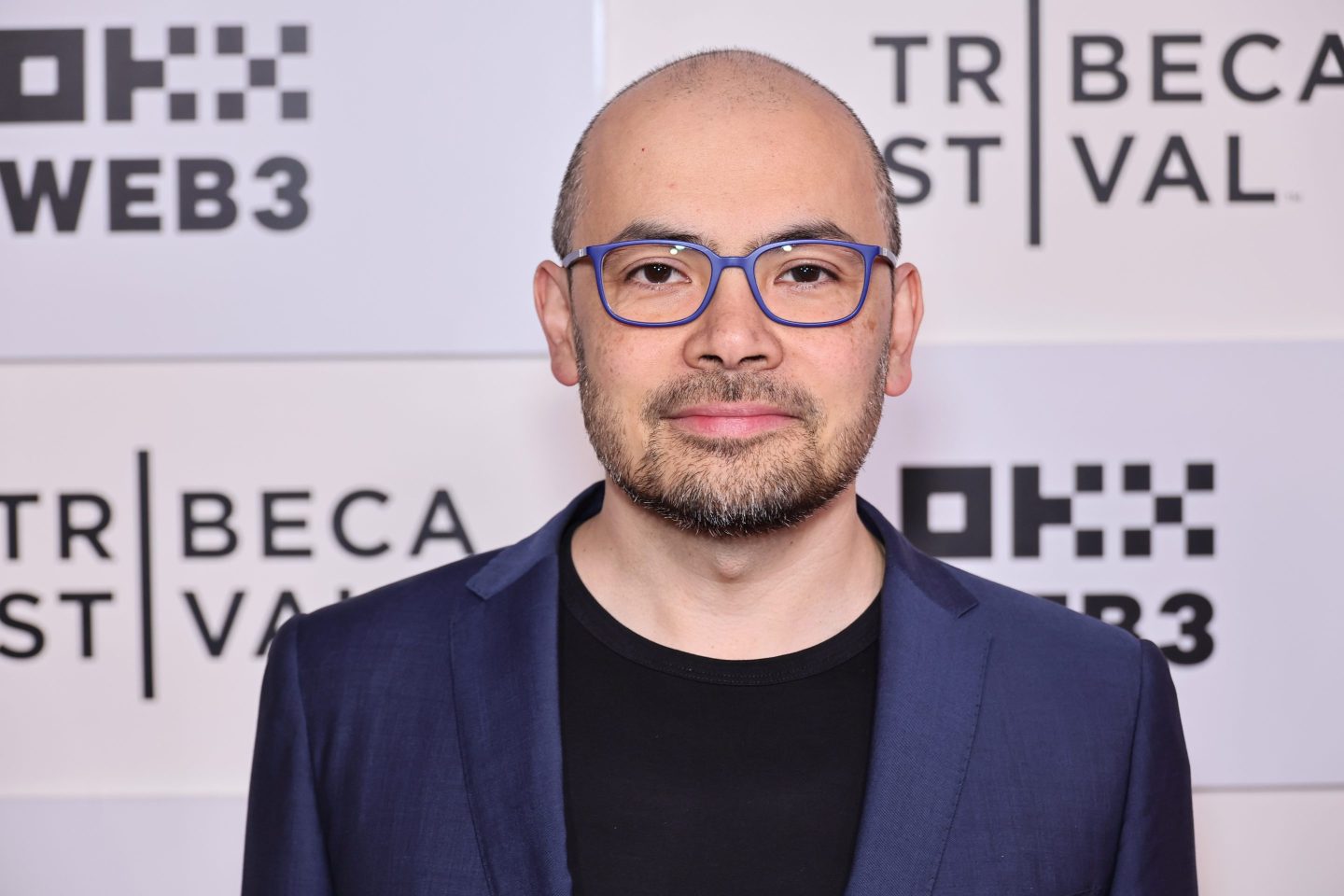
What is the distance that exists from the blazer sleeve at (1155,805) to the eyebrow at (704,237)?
0.53 meters

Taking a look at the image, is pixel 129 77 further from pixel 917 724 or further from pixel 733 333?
pixel 917 724

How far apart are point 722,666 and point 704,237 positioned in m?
0.40

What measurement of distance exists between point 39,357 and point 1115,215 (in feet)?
5.47

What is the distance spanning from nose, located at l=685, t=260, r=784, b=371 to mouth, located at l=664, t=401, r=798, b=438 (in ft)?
0.12

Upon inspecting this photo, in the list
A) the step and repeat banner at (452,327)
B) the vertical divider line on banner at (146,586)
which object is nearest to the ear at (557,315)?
the step and repeat banner at (452,327)

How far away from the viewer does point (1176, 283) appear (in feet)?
6.28

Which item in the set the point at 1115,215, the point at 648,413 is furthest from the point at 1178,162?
the point at 648,413

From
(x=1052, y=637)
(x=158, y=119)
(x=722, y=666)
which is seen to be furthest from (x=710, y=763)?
(x=158, y=119)

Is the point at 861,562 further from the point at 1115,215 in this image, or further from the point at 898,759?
the point at 1115,215

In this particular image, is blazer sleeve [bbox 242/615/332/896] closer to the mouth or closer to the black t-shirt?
the black t-shirt

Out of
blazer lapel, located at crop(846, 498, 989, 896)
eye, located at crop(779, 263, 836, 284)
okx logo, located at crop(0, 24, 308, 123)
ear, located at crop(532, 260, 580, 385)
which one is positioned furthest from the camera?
okx logo, located at crop(0, 24, 308, 123)

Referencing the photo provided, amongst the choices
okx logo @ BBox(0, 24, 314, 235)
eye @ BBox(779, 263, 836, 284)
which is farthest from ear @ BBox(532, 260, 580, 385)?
okx logo @ BBox(0, 24, 314, 235)

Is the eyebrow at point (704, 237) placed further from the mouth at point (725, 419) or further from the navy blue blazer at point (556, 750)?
the navy blue blazer at point (556, 750)

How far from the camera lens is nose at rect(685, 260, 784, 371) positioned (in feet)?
3.64
